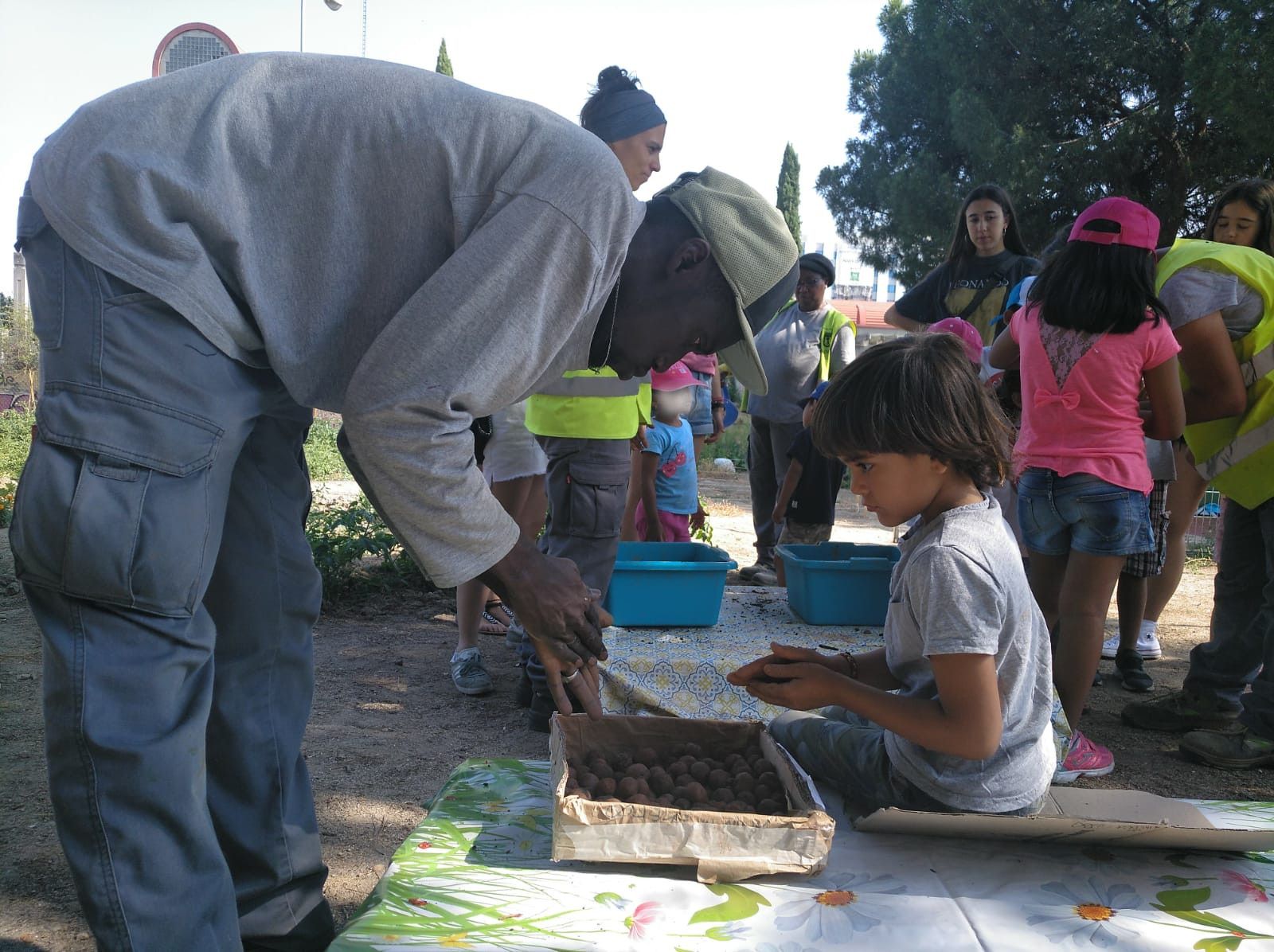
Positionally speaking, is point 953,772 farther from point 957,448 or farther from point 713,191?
point 713,191

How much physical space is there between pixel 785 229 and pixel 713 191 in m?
0.13

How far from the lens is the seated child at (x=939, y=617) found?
5.57 ft

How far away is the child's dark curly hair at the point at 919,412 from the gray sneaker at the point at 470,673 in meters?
2.03

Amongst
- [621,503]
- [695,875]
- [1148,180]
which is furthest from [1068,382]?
[1148,180]

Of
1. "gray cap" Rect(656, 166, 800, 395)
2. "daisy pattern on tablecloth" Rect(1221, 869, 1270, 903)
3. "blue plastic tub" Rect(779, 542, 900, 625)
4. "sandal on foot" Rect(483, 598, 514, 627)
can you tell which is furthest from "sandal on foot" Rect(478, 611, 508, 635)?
"daisy pattern on tablecloth" Rect(1221, 869, 1270, 903)

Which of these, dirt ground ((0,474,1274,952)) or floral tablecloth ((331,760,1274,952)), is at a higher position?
floral tablecloth ((331,760,1274,952))

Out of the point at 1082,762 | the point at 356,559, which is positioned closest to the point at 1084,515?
the point at 1082,762

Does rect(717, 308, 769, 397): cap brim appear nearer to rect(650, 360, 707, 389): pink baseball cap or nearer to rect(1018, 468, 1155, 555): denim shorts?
rect(1018, 468, 1155, 555): denim shorts

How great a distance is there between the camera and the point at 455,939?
1.42 m

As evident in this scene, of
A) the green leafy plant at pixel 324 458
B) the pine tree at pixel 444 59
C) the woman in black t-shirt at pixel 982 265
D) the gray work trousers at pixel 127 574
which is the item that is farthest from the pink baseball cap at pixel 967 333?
the pine tree at pixel 444 59

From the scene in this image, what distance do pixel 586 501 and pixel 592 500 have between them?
18 mm

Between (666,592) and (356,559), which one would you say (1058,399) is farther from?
(356,559)

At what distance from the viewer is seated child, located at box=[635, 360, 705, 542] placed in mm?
4832

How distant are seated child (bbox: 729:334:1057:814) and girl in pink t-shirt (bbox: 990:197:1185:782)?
1.17 metres
